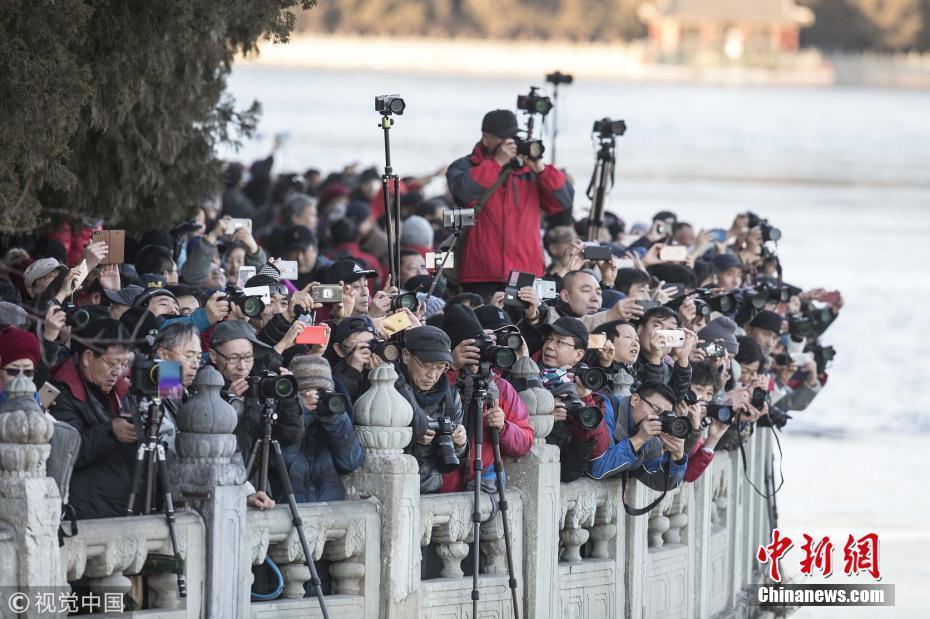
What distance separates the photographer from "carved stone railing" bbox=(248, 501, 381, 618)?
34.1 feet

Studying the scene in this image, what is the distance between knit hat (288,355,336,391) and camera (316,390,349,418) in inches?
6.1

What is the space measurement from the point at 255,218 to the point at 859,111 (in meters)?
115

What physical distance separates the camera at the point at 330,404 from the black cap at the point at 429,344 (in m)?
0.75

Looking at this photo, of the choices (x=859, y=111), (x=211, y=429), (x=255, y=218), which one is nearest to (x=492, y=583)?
(x=211, y=429)

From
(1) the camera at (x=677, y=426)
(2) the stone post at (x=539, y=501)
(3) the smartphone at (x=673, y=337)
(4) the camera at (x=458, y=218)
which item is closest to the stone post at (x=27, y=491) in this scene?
(2) the stone post at (x=539, y=501)

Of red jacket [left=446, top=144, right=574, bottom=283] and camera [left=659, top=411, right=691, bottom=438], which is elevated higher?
red jacket [left=446, top=144, right=574, bottom=283]

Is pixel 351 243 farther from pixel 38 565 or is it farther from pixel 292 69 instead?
pixel 292 69

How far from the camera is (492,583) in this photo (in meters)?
11.5

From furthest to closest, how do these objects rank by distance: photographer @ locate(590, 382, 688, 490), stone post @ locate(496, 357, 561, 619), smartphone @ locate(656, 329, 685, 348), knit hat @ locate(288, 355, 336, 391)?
smartphone @ locate(656, 329, 685, 348), photographer @ locate(590, 382, 688, 490), stone post @ locate(496, 357, 561, 619), knit hat @ locate(288, 355, 336, 391)

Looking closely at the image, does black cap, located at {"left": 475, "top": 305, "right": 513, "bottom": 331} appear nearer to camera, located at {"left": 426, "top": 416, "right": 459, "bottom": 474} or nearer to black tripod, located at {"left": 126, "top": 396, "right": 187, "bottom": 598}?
camera, located at {"left": 426, "top": 416, "right": 459, "bottom": 474}

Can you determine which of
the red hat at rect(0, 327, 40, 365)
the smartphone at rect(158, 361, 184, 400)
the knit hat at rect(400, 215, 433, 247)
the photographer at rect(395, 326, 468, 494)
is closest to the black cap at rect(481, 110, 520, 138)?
the photographer at rect(395, 326, 468, 494)

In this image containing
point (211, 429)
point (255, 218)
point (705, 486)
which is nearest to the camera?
point (211, 429)

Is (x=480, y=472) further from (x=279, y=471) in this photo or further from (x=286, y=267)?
(x=286, y=267)

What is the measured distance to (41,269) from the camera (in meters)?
12.6
